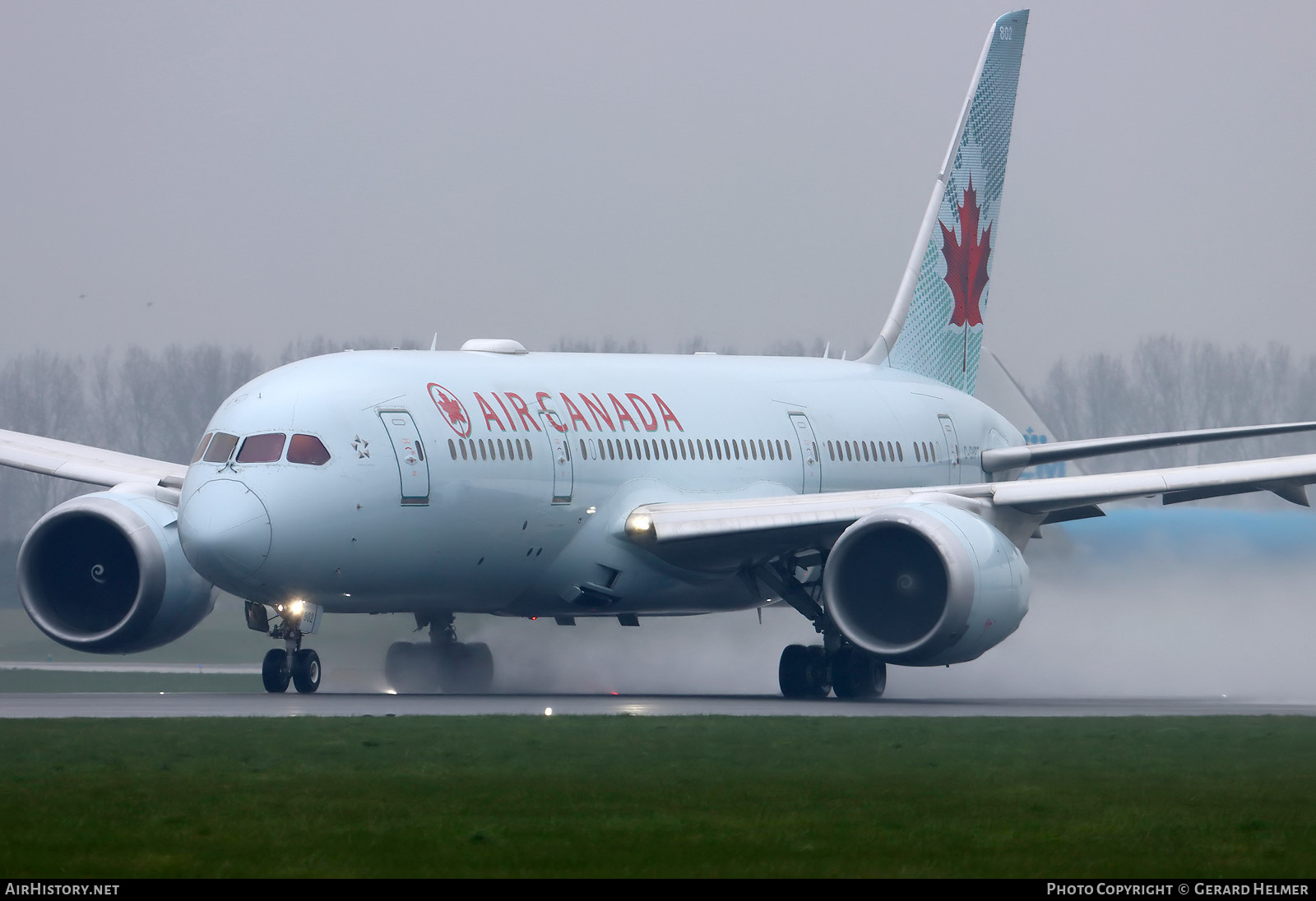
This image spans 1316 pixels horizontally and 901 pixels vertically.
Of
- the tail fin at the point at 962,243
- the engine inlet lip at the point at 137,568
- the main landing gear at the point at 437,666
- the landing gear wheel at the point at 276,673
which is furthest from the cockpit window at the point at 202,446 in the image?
the tail fin at the point at 962,243

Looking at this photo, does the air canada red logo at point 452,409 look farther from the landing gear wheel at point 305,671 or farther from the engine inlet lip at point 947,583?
the engine inlet lip at point 947,583

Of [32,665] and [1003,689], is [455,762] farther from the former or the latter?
[32,665]

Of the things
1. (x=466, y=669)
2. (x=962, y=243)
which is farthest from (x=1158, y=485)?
(x=962, y=243)

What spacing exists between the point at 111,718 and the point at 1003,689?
1497cm

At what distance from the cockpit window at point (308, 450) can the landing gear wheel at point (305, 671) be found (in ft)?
9.01

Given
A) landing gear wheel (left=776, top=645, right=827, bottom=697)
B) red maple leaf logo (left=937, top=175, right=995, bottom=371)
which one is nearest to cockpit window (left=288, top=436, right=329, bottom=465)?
landing gear wheel (left=776, top=645, right=827, bottom=697)

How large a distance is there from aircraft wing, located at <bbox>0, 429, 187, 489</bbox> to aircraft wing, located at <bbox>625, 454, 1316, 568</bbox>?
256 inches

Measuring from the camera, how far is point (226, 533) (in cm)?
2228

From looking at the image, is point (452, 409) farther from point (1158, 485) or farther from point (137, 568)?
point (1158, 485)

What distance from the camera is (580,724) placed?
1975 centimetres

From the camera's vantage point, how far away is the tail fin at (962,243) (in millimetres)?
35656

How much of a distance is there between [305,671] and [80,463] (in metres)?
6.17
